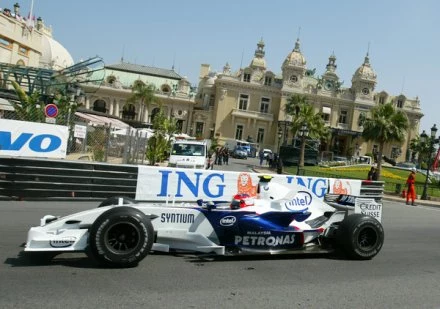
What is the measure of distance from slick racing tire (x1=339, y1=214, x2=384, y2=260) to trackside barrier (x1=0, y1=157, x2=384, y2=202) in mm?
4446

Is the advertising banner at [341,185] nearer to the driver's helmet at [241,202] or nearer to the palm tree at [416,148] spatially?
the driver's helmet at [241,202]

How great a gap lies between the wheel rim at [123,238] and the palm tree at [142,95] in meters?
74.7

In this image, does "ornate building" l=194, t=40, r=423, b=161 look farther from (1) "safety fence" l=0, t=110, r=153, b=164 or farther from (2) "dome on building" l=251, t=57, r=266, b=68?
(1) "safety fence" l=0, t=110, r=153, b=164

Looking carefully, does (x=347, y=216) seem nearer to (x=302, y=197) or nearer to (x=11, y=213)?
(x=302, y=197)

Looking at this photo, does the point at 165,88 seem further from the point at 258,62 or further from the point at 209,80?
the point at 258,62

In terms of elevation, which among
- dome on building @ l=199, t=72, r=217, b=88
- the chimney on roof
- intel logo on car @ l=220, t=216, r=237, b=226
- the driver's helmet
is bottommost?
intel logo on car @ l=220, t=216, r=237, b=226

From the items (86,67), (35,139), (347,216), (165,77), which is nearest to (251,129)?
(165,77)

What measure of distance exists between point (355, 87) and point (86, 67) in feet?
217

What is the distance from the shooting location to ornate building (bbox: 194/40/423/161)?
83.9m

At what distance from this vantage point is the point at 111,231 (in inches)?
242

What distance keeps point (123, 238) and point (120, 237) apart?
0.04m

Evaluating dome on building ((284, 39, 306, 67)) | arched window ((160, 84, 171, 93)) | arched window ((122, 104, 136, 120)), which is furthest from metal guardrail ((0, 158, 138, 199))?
arched window ((160, 84, 171, 93))

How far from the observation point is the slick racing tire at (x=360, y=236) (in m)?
7.64

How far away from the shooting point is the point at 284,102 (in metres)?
83.1
